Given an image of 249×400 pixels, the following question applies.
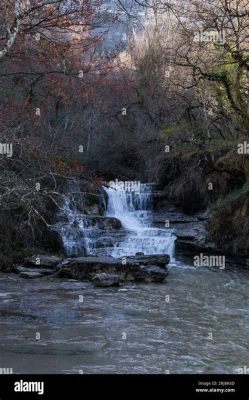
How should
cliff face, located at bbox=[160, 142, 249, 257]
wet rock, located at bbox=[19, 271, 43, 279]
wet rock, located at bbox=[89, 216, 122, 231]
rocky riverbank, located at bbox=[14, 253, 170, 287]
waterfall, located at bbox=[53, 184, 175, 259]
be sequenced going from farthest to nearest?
wet rock, located at bbox=[89, 216, 122, 231]
waterfall, located at bbox=[53, 184, 175, 259]
cliff face, located at bbox=[160, 142, 249, 257]
wet rock, located at bbox=[19, 271, 43, 279]
rocky riverbank, located at bbox=[14, 253, 170, 287]

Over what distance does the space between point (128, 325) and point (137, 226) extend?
11.2m

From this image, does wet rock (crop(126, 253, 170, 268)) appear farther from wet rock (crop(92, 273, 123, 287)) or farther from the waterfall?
the waterfall

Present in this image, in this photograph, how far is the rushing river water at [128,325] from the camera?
7.93 m

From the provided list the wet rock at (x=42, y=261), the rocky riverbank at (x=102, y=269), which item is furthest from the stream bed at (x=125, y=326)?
the wet rock at (x=42, y=261)

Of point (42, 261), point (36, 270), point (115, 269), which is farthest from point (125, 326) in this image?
point (42, 261)

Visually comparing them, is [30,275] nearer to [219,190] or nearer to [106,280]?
[106,280]

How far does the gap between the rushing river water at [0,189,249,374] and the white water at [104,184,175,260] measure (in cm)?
255

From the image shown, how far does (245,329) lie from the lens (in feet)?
33.2

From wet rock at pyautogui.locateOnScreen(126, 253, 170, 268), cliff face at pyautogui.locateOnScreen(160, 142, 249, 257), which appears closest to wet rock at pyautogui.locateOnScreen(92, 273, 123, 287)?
wet rock at pyautogui.locateOnScreen(126, 253, 170, 268)

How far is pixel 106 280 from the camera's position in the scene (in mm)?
14328

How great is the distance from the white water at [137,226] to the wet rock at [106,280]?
3.42 m

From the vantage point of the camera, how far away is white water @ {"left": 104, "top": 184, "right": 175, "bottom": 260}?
18.7 m

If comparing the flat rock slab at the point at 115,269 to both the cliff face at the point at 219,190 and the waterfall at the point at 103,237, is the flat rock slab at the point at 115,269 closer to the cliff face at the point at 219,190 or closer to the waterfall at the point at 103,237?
the waterfall at the point at 103,237

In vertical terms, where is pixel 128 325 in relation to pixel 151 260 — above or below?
below
